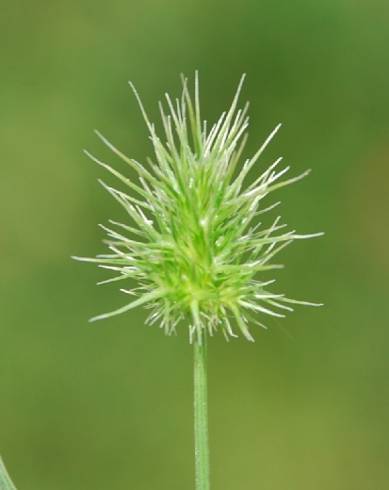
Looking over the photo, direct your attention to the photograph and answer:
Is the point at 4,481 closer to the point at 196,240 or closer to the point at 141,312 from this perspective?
the point at 196,240

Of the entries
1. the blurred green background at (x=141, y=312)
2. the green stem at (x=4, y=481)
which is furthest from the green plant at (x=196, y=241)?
the blurred green background at (x=141, y=312)

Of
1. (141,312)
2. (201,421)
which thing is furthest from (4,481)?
(141,312)

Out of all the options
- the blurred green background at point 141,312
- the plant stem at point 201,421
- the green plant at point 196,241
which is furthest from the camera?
the blurred green background at point 141,312

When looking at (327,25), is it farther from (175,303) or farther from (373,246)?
(175,303)

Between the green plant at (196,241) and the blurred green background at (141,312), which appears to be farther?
the blurred green background at (141,312)

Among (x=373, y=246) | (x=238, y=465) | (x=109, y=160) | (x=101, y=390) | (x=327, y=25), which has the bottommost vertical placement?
(x=238, y=465)

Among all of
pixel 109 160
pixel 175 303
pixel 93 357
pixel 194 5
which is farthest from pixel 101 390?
pixel 175 303

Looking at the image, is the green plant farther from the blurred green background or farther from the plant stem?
the blurred green background

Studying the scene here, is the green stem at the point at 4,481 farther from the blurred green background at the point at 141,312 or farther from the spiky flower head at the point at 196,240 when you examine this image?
the blurred green background at the point at 141,312
